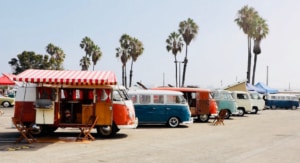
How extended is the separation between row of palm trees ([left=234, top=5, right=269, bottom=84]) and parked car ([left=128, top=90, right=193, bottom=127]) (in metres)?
36.7

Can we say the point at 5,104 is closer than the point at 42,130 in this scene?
No

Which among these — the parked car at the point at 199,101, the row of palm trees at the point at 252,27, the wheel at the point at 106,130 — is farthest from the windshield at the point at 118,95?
the row of palm trees at the point at 252,27

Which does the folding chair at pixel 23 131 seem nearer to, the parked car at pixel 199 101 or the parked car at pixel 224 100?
the parked car at pixel 199 101

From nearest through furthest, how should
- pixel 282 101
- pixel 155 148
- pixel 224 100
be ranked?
pixel 155 148
pixel 224 100
pixel 282 101

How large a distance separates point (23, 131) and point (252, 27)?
47.2 m

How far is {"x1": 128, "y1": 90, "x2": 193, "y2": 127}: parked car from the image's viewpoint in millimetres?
19906

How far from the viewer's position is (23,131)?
14.0 m

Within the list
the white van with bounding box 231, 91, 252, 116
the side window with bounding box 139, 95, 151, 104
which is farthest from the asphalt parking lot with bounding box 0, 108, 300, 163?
the white van with bounding box 231, 91, 252, 116

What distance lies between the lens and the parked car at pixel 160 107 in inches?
784

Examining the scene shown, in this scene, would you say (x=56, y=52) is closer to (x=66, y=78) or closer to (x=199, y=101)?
(x=199, y=101)

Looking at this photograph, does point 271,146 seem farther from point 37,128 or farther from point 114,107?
point 37,128

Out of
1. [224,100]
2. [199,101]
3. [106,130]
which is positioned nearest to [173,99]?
[199,101]

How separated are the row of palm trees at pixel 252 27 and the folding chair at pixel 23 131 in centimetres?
4464

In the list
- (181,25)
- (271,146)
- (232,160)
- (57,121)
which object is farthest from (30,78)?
(181,25)
